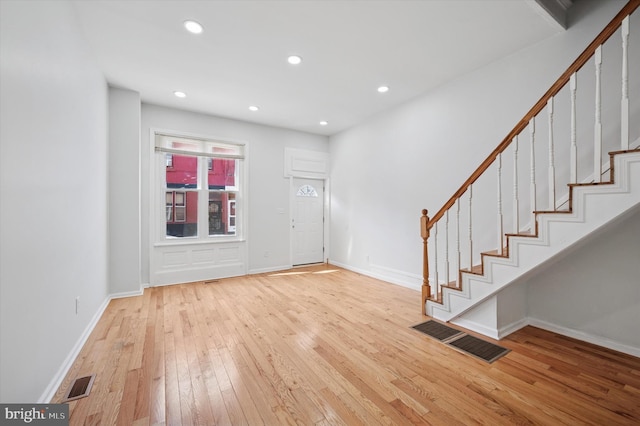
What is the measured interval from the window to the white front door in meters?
1.26

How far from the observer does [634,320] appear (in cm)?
226

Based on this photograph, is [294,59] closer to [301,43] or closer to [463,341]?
[301,43]

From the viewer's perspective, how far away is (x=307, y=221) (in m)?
5.98

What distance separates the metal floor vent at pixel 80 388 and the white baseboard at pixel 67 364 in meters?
0.09

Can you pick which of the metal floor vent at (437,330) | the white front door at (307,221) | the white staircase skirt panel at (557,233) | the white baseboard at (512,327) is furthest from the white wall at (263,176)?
the white baseboard at (512,327)

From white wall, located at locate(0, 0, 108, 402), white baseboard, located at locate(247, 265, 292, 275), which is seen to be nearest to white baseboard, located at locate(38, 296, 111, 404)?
white wall, located at locate(0, 0, 108, 402)

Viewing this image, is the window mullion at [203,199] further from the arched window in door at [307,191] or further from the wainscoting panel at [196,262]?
the arched window in door at [307,191]

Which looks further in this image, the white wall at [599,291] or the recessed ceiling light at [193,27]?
the recessed ceiling light at [193,27]

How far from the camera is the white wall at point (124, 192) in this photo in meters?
3.78

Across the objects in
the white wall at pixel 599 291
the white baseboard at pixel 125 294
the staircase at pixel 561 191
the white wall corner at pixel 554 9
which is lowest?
the white baseboard at pixel 125 294

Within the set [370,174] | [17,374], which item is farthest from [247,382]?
[370,174]

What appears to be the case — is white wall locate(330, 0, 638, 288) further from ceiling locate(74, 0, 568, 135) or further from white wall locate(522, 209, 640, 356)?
white wall locate(522, 209, 640, 356)

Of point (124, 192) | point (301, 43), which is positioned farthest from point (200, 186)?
point (301, 43)

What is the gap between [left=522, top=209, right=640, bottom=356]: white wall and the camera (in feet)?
7.47
